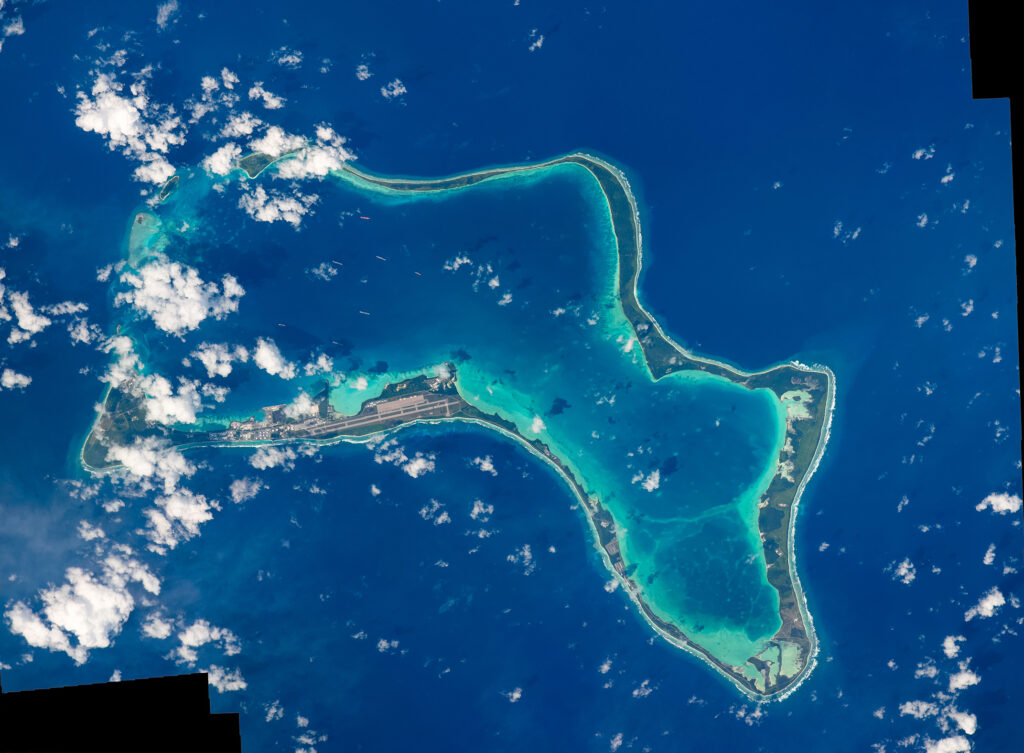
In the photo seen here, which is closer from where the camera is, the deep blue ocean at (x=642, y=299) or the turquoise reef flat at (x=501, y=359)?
the deep blue ocean at (x=642, y=299)

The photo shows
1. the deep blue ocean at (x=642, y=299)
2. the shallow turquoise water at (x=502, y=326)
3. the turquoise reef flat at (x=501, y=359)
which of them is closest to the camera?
the deep blue ocean at (x=642, y=299)

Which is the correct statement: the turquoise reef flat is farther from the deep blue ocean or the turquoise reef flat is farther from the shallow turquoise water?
the deep blue ocean

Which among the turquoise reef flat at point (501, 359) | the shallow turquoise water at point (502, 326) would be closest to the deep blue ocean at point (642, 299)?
the turquoise reef flat at point (501, 359)

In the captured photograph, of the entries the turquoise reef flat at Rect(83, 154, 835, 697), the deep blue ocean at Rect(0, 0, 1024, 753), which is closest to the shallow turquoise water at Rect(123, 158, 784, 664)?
the turquoise reef flat at Rect(83, 154, 835, 697)

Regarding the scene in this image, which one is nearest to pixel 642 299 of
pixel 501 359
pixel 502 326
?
pixel 502 326

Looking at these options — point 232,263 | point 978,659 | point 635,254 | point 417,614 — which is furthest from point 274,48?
point 978,659

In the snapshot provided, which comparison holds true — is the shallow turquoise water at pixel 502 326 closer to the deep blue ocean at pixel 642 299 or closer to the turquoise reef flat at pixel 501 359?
the turquoise reef flat at pixel 501 359
